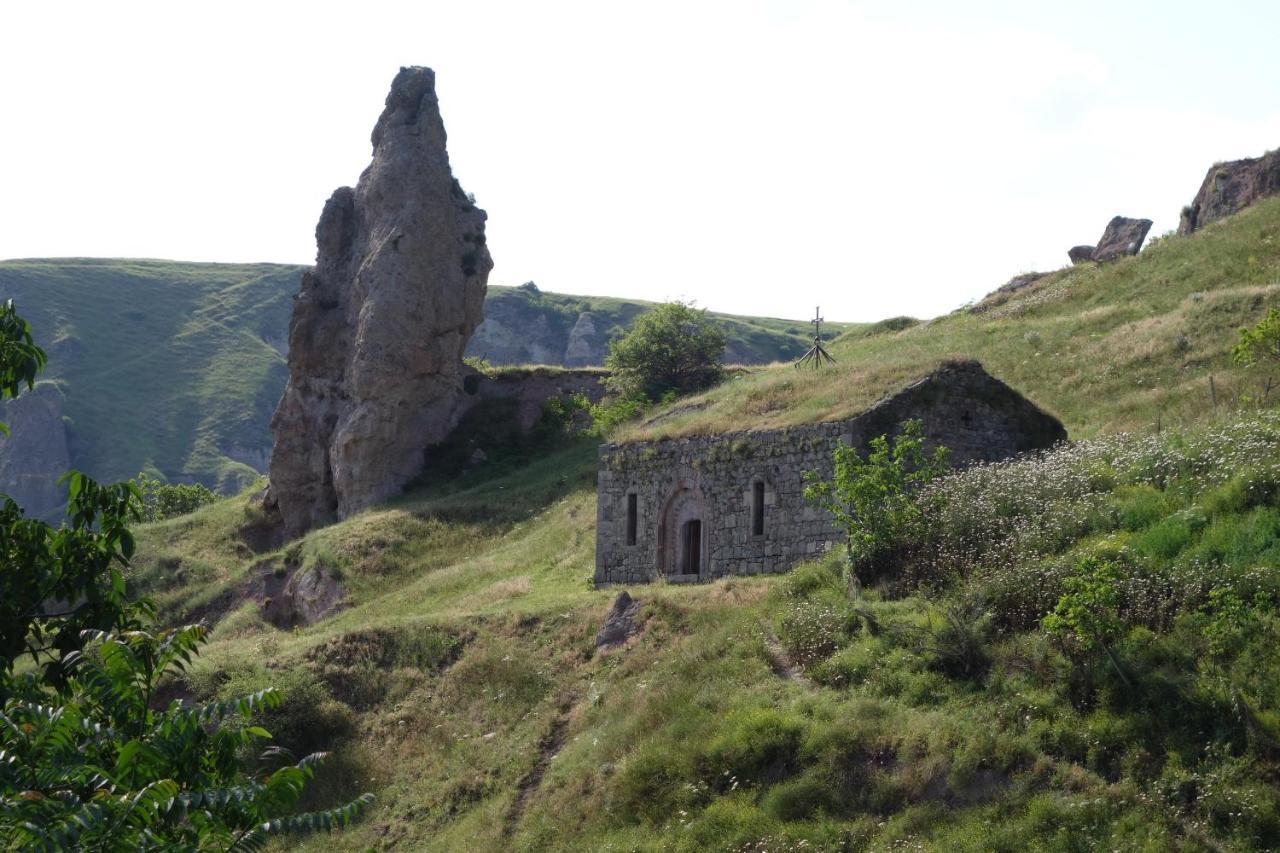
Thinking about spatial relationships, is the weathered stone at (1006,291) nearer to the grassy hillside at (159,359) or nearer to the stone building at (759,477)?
the stone building at (759,477)

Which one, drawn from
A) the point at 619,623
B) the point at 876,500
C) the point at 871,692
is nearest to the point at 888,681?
the point at 871,692

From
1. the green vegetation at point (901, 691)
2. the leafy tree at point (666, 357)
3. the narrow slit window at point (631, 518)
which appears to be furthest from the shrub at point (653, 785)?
the leafy tree at point (666, 357)

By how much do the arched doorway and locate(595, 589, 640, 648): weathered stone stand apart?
333 cm

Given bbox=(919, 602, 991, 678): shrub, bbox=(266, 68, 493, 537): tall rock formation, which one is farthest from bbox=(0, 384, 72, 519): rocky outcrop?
bbox=(919, 602, 991, 678): shrub

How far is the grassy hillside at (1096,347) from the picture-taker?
28.6m

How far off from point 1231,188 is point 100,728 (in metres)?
55.0

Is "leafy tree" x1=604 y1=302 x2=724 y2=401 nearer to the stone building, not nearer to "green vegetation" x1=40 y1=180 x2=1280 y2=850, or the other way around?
"green vegetation" x1=40 y1=180 x2=1280 y2=850

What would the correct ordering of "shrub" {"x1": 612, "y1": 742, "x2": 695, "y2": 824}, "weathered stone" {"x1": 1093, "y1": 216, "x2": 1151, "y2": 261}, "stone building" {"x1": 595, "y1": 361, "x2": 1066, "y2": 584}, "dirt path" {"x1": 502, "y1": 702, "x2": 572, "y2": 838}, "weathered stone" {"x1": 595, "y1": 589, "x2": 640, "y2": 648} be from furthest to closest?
"weathered stone" {"x1": 1093, "y1": 216, "x2": 1151, "y2": 261} < "stone building" {"x1": 595, "y1": 361, "x2": 1066, "y2": 584} < "weathered stone" {"x1": 595, "y1": 589, "x2": 640, "y2": 648} < "dirt path" {"x1": 502, "y1": 702, "x2": 572, "y2": 838} < "shrub" {"x1": 612, "y1": 742, "x2": 695, "y2": 824}

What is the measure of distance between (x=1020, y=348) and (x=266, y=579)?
24.5 m

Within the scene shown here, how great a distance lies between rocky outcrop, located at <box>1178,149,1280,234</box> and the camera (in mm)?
53750

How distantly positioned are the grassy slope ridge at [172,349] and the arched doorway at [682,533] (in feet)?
299

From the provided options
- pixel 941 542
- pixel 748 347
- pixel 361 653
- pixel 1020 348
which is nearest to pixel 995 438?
pixel 941 542

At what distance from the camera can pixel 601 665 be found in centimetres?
2295

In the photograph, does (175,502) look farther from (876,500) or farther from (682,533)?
(876,500)
